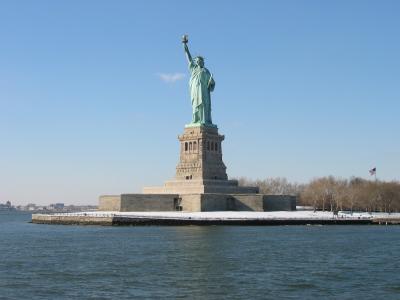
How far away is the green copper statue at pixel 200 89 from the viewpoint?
3484 inches

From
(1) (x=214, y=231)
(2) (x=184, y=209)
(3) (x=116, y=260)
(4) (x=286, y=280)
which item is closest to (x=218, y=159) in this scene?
(2) (x=184, y=209)

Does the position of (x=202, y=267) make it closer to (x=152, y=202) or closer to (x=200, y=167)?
(x=152, y=202)

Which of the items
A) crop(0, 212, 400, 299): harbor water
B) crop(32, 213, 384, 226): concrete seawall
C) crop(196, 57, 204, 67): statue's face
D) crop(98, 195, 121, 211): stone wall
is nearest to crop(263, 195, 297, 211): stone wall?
crop(32, 213, 384, 226): concrete seawall

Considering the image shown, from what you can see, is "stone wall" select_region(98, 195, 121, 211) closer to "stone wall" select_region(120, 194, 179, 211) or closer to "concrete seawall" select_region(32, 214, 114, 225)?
"stone wall" select_region(120, 194, 179, 211)

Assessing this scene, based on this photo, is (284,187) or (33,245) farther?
(284,187)

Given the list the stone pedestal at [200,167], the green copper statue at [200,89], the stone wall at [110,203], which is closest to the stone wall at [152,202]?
the stone wall at [110,203]

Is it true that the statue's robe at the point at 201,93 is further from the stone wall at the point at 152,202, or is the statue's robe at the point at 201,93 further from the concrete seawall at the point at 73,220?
the concrete seawall at the point at 73,220

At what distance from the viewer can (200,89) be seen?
88.2 meters

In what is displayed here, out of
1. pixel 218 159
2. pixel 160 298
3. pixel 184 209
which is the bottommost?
pixel 160 298

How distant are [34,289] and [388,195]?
8681cm

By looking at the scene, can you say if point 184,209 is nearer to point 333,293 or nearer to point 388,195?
point 388,195

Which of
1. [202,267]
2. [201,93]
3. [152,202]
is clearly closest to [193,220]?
[152,202]

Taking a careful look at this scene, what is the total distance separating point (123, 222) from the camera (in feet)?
235

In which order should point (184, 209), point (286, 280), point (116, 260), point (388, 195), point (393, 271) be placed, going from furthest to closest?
point (388, 195), point (184, 209), point (116, 260), point (393, 271), point (286, 280)
